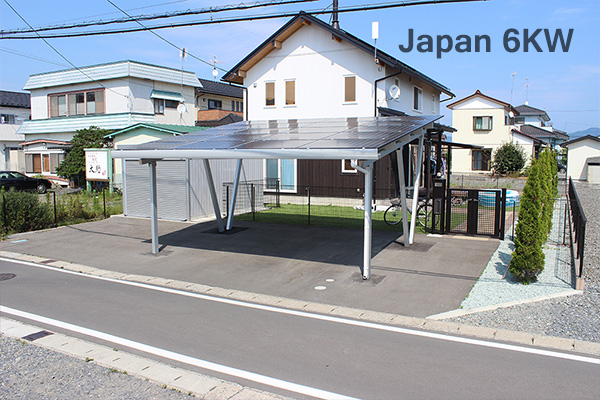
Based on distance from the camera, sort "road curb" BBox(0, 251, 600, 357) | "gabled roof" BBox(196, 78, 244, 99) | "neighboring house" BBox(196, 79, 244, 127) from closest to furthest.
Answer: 1. "road curb" BBox(0, 251, 600, 357)
2. "neighboring house" BBox(196, 79, 244, 127)
3. "gabled roof" BBox(196, 78, 244, 99)

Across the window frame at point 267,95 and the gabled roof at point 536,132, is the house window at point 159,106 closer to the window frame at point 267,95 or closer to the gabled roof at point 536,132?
the window frame at point 267,95

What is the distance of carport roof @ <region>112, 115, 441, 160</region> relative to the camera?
8578mm

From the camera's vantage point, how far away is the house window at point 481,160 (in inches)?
1612

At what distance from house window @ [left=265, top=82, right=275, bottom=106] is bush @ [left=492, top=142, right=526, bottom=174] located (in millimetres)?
22101

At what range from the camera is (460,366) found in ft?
17.4

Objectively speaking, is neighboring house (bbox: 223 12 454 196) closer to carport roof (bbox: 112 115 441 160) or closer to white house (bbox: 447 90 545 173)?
carport roof (bbox: 112 115 441 160)

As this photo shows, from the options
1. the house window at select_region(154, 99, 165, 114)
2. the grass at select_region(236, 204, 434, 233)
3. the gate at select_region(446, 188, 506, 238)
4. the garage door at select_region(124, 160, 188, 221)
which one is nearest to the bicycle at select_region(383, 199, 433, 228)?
the grass at select_region(236, 204, 434, 233)

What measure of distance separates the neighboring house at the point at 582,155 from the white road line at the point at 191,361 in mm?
38344

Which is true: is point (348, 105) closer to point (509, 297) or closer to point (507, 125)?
point (509, 297)

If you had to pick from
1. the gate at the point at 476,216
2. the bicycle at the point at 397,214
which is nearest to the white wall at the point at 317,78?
the bicycle at the point at 397,214

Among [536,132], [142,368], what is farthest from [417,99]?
[536,132]

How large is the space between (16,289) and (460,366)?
800 centimetres

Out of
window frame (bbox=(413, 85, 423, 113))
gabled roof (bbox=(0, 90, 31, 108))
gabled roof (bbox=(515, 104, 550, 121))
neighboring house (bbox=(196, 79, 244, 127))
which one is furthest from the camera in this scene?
gabled roof (bbox=(515, 104, 550, 121))

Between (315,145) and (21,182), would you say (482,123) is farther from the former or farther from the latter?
(315,145)
